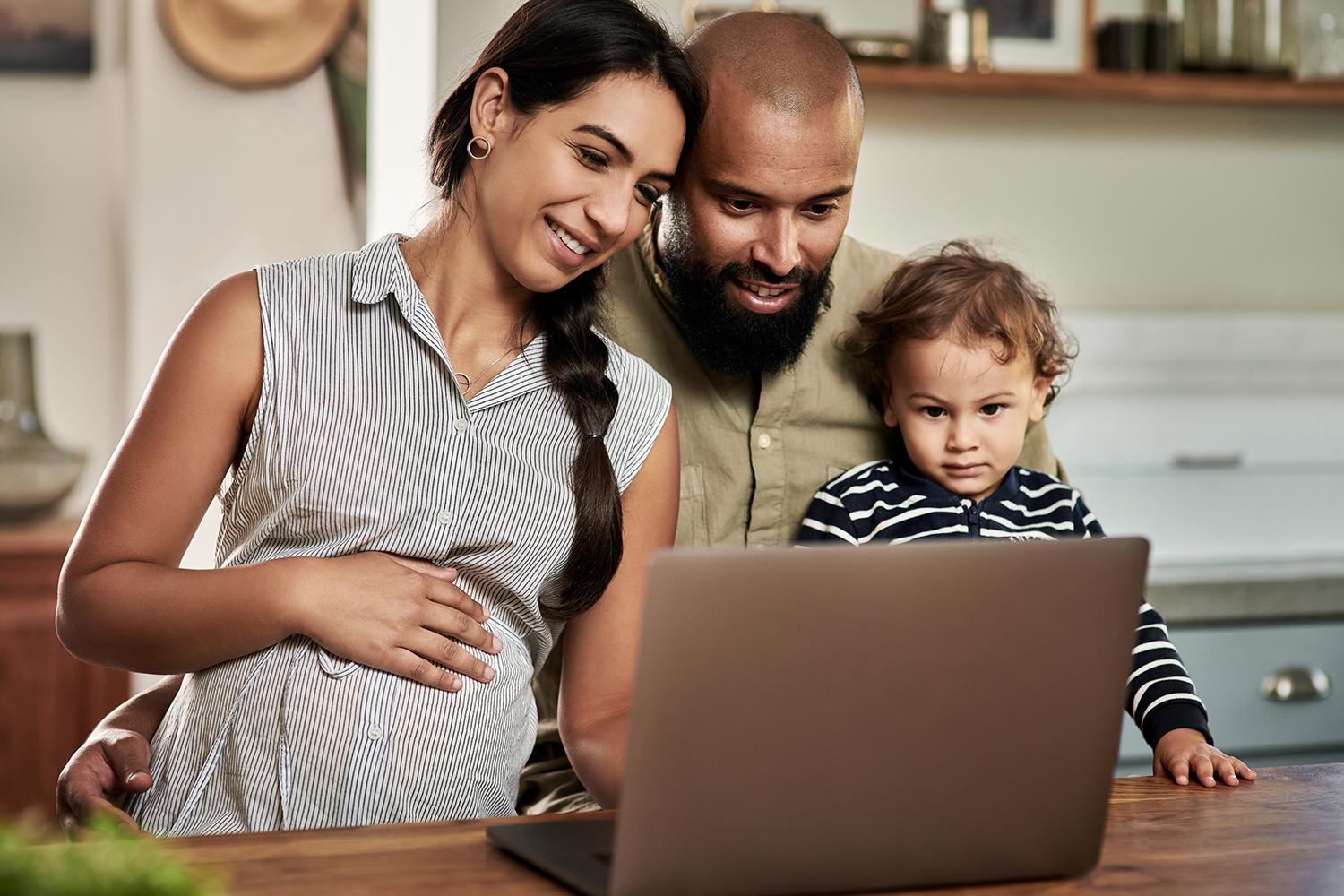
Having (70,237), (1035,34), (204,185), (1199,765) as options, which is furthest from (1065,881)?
(70,237)

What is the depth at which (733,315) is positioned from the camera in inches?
59.7

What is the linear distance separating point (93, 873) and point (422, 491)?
77 cm

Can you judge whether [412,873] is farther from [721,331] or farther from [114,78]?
[114,78]

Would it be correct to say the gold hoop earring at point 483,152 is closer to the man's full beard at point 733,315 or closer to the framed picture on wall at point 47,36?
the man's full beard at point 733,315

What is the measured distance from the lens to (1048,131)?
286 centimetres

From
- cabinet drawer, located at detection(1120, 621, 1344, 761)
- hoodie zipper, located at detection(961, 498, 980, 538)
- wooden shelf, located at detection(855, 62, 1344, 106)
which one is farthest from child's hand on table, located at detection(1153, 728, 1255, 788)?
wooden shelf, located at detection(855, 62, 1344, 106)

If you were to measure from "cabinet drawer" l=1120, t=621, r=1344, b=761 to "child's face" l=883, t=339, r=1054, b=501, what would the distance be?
85cm

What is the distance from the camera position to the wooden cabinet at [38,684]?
2.44 metres

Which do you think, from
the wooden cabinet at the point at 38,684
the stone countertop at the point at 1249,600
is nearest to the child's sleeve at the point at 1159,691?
the stone countertop at the point at 1249,600

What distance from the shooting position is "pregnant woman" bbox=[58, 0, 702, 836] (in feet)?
3.70

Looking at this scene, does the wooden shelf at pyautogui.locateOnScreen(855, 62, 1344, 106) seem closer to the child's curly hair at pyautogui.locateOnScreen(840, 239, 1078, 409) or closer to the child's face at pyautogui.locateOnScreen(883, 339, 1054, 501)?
the child's curly hair at pyautogui.locateOnScreen(840, 239, 1078, 409)

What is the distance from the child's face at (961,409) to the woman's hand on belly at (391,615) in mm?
644

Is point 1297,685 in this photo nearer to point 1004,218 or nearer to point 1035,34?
point 1004,218

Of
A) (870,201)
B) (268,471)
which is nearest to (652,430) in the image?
(268,471)
